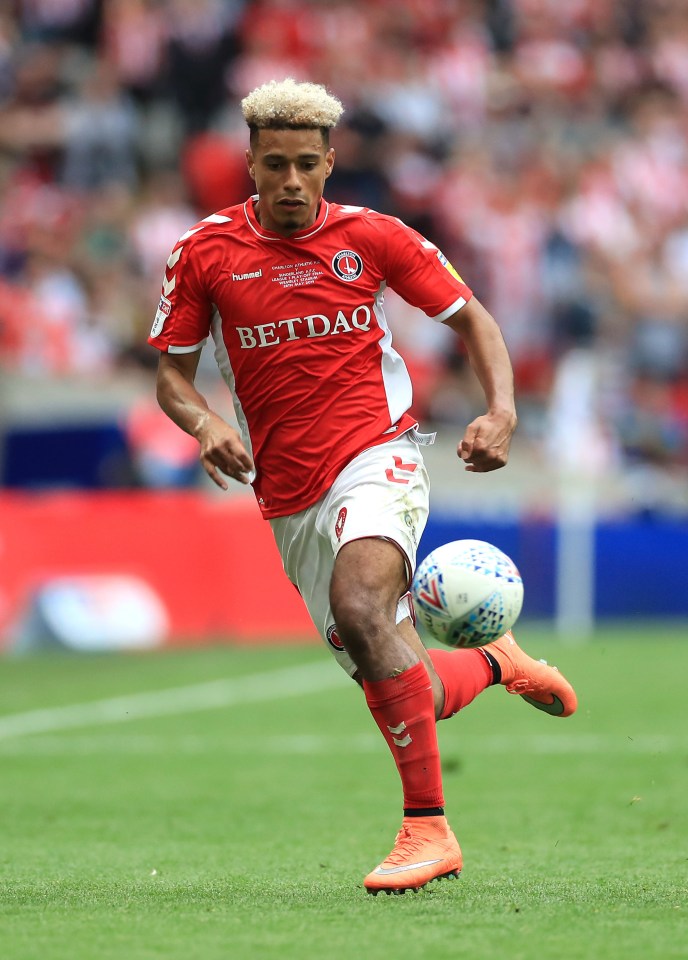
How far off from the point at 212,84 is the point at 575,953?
645 inches

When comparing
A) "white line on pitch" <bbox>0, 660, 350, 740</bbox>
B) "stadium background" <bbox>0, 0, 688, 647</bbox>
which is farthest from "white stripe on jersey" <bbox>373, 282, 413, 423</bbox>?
"stadium background" <bbox>0, 0, 688, 647</bbox>

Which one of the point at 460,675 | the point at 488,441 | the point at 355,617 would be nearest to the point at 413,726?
the point at 355,617

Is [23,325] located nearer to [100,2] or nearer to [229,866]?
[100,2]

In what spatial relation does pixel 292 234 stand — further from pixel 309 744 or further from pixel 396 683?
pixel 309 744

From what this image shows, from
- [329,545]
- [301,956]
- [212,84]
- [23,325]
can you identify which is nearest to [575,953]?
[301,956]

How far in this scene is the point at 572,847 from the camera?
6.50 metres

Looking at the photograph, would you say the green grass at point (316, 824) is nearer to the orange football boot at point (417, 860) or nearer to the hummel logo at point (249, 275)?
the orange football boot at point (417, 860)

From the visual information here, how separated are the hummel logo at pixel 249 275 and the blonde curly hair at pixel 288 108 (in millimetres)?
463

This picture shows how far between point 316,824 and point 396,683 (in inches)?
74.0

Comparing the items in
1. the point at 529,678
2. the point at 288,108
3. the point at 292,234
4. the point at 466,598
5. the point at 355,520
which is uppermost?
the point at 288,108

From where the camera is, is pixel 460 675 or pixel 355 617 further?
pixel 460 675

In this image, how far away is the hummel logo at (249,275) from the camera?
19.3ft

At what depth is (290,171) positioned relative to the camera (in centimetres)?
573

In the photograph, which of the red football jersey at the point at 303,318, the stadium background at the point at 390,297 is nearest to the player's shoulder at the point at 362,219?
the red football jersey at the point at 303,318
